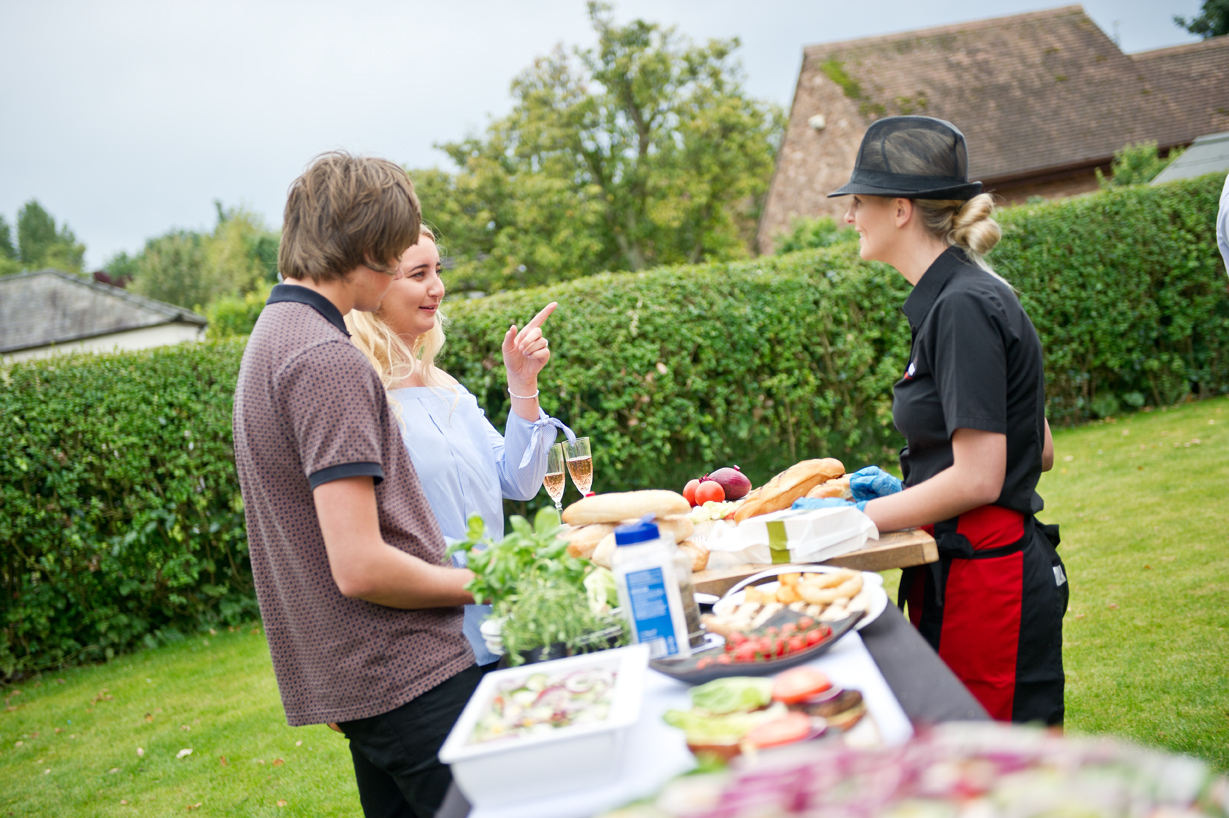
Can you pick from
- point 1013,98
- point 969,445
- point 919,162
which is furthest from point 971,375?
point 1013,98

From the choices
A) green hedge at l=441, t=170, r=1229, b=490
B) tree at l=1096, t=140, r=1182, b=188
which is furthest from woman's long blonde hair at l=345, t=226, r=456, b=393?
tree at l=1096, t=140, r=1182, b=188

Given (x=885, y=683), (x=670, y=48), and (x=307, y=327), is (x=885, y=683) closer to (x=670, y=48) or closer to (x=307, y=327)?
(x=307, y=327)

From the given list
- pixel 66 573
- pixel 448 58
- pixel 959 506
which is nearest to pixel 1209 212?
pixel 959 506

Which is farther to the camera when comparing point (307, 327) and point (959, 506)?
point (959, 506)

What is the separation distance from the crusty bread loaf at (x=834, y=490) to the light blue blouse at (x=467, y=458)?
921 millimetres

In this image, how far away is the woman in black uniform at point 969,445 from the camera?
6.55ft

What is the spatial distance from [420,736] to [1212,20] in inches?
1946

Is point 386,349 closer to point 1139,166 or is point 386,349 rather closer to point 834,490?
point 834,490

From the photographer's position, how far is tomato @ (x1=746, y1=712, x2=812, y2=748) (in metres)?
1.16

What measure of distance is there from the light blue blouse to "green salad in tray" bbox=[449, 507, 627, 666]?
541 millimetres

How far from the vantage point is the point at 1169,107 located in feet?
65.8

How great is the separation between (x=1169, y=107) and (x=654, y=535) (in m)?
24.4

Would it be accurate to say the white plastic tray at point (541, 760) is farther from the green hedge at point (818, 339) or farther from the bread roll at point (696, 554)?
the green hedge at point (818, 339)

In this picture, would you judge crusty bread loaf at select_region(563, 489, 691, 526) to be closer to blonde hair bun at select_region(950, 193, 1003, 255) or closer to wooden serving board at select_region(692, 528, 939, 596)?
wooden serving board at select_region(692, 528, 939, 596)
